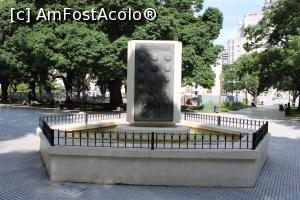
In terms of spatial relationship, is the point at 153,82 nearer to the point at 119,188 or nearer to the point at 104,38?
the point at 119,188

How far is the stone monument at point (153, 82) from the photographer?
1350 cm

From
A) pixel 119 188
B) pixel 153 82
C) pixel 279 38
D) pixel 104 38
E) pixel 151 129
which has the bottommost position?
pixel 119 188

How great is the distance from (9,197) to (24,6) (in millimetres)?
24526

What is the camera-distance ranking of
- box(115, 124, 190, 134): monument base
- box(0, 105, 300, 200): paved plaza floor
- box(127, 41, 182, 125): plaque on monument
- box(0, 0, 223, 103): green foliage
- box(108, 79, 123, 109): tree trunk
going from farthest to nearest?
box(108, 79, 123, 109): tree trunk
box(0, 0, 223, 103): green foliage
box(127, 41, 182, 125): plaque on monument
box(115, 124, 190, 134): monument base
box(0, 105, 300, 200): paved plaza floor

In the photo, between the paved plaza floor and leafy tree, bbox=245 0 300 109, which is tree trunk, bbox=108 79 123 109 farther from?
the paved plaza floor

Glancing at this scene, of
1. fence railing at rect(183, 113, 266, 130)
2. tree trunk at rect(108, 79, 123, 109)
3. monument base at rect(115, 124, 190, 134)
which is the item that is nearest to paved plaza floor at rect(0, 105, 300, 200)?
monument base at rect(115, 124, 190, 134)

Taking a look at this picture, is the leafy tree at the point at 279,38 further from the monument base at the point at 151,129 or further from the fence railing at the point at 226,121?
the monument base at the point at 151,129

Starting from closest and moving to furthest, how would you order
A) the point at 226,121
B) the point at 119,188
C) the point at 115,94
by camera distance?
the point at 119,188 → the point at 226,121 → the point at 115,94

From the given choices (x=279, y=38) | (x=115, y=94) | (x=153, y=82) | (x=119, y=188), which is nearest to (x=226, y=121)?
(x=153, y=82)

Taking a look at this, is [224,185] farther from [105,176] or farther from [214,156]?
[105,176]

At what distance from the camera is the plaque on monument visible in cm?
1350

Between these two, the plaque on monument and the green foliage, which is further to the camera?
the green foliage

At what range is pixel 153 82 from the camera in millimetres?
13531

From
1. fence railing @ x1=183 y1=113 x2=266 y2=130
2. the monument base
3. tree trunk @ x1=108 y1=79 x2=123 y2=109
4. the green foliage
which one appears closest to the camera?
the monument base
